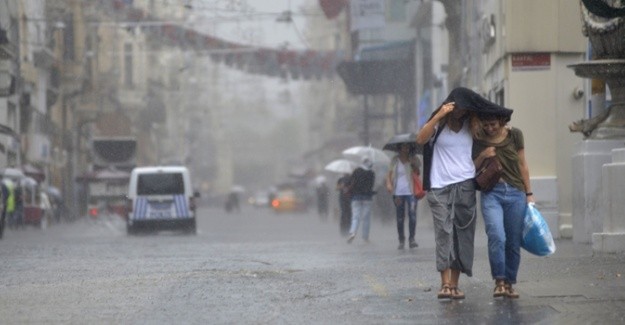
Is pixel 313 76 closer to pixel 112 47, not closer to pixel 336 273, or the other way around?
pixel 112 47

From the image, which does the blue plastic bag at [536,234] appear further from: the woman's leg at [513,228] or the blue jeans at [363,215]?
the blue jeans at [363,215]

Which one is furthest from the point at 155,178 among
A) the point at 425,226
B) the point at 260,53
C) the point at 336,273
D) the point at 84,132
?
the point at 84,132

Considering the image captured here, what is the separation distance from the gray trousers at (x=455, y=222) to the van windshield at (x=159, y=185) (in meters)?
28.4

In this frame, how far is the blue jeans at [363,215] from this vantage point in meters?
28.2

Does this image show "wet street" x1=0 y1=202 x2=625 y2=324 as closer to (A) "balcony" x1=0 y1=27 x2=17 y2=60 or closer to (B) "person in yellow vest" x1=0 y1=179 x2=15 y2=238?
(B) "person in yellow vest" x1=0 y1=179 x2=15 y2=238

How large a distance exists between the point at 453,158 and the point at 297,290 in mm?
2160

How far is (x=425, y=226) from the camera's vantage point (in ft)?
139

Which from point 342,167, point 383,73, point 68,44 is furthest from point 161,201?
point 68,44

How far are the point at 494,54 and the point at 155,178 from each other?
1246cm

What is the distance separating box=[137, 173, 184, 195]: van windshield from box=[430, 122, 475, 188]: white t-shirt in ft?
93.0

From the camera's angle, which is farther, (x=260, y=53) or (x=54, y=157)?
(x=54, y=157)

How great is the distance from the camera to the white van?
40531mm

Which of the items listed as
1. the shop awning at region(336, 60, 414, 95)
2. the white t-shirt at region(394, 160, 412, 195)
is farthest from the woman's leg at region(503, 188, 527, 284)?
the shop awning at region(336, 60, 414, 95)

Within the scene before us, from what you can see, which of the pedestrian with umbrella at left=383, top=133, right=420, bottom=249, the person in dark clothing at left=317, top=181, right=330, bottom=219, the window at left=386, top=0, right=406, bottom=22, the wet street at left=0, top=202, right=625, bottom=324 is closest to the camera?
the wet street at left=0, top=202, right=625, bottom=324
